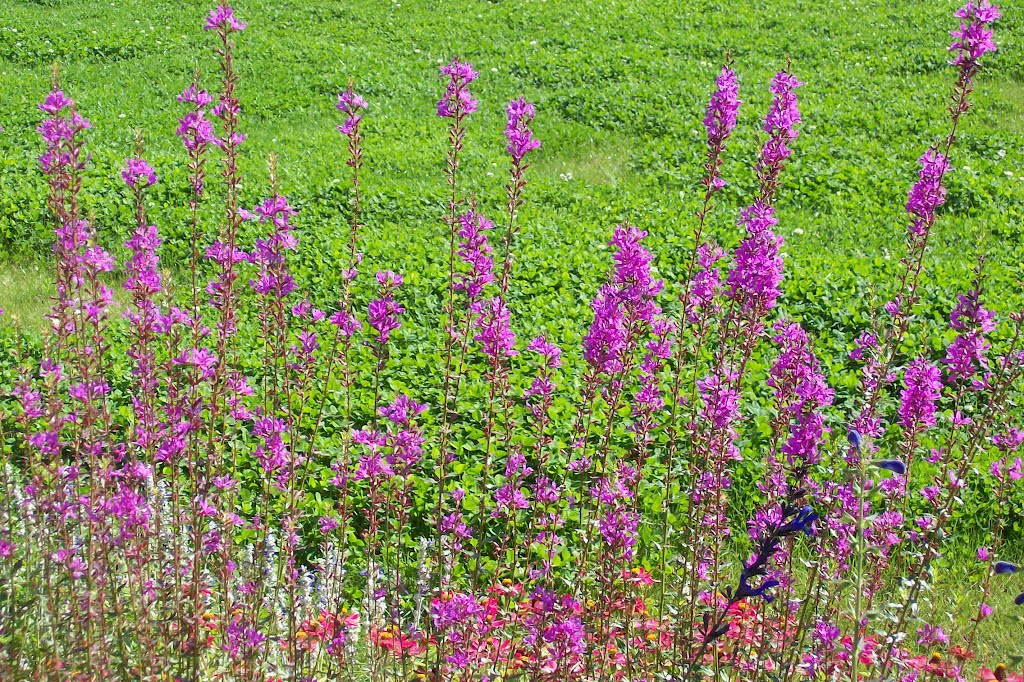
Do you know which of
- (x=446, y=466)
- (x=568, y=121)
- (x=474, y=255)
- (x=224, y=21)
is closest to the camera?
(x=224, y=21)

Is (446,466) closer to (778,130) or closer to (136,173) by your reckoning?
(136,173)

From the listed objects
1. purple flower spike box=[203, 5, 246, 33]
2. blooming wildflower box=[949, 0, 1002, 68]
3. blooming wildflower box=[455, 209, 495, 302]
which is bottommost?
blooming wildflower box=[455, 209, 495, 302]

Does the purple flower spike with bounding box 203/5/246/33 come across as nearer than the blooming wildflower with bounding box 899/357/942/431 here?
Yes

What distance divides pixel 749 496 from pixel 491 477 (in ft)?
5.11

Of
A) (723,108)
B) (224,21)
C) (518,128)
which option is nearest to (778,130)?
(723,108)

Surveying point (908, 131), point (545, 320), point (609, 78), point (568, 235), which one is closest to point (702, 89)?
point (609, 78)

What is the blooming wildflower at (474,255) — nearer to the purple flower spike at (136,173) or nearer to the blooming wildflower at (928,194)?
the purple flower spike at (136,173)

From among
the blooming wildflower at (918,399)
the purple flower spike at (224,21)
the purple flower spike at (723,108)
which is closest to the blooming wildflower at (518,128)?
the purple flower spike at (723,108)

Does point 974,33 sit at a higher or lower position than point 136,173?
higher

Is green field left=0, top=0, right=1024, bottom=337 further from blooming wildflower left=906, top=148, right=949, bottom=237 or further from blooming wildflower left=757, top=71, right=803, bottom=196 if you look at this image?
blooming wildflower left=757, top=71, right=803, bottom=196

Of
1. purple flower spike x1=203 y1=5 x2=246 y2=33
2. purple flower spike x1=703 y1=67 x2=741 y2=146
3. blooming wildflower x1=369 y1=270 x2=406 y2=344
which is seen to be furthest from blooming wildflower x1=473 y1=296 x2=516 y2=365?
purple flower spike x1=203 y1=5 x2=246 y2=33

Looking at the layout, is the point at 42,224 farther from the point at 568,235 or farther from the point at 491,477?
the point at 491,477

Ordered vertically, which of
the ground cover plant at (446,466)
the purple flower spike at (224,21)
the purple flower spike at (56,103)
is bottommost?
the ground cover plant at (446,466)

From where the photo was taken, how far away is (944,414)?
18.8 ft
